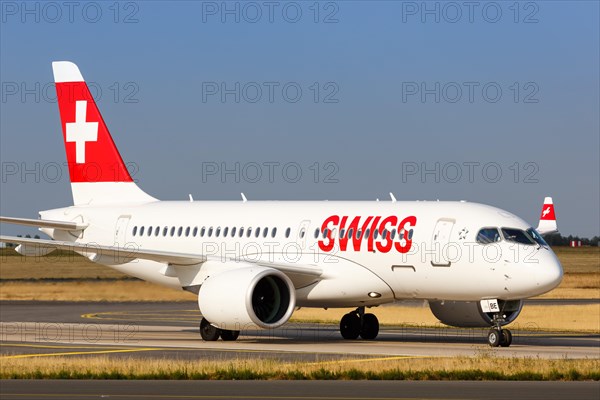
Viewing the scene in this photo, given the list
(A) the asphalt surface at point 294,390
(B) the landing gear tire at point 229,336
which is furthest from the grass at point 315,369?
(B) the landing gear tire at point 229,336

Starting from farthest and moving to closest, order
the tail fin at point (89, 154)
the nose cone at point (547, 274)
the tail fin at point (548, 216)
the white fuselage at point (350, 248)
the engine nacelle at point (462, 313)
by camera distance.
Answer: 1. the tail fin at point (548, 216)
2. the tail fin at point (89, 154)
3. the engine nacelle at point (462, 313)
4. the white fuselage at point (350, 248)
5. the nose cone at point (547, 274)

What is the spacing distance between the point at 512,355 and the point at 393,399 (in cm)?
1109

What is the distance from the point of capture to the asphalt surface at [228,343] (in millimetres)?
30250

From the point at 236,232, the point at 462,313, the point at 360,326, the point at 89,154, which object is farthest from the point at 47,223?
the point at 462,313

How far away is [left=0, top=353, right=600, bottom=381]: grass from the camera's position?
23.0 m

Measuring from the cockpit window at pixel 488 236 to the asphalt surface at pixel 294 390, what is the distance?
1125 cm

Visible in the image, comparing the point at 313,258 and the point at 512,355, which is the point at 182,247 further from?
the point at 512,355

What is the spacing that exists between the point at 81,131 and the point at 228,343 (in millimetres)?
11905

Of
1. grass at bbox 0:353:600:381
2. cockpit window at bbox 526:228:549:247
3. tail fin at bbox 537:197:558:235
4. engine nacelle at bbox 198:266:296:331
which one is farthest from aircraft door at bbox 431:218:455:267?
tail fin at bbox 537:197:558:235

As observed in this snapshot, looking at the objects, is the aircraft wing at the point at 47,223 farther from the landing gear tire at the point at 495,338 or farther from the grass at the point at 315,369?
the landing gear tire at the point at 495,338

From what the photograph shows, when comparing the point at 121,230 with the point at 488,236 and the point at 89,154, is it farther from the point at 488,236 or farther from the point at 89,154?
the point at 488,236

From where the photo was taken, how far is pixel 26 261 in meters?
92.8

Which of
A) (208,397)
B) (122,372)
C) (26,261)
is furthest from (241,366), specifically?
(26,261)

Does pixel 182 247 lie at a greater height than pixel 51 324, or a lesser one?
greater
